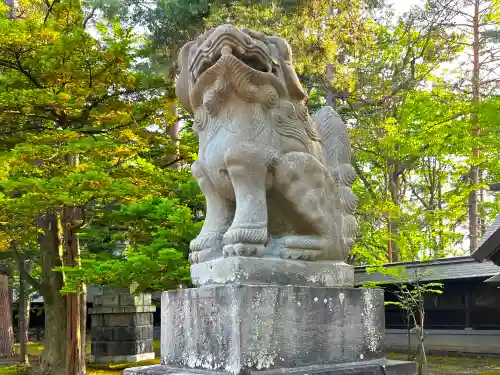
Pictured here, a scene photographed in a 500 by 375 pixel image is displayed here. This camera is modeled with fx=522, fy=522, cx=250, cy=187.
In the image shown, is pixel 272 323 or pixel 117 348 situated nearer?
pixel 272 323

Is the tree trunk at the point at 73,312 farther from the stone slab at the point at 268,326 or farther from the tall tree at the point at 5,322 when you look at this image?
the stone slab at the point at 268,326

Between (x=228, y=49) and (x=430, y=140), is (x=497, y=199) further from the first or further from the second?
(x=228, y=49)

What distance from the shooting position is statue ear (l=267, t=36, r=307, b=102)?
3383 millimetres

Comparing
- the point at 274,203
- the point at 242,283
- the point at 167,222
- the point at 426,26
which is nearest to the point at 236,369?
the point at 242,283

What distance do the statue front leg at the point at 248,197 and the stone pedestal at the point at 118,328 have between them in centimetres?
1197

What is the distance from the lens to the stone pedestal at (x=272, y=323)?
266 cm

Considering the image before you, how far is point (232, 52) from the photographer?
3.08 meters

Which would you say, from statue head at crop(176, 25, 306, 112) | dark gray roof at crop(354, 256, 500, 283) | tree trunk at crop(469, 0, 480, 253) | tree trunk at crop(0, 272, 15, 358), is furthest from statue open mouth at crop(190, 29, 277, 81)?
tree trunk at crop(0, 272, 15, 358)

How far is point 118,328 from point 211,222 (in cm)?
1216

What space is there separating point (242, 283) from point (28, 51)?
26.3 ft

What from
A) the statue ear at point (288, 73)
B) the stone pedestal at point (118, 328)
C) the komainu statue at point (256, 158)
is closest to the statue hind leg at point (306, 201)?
the komainu statue at point (256, 158)

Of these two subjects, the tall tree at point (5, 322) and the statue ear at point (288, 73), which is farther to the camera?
the tall tree at point (5, 322)

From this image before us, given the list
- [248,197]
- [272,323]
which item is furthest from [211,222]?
[272,323]

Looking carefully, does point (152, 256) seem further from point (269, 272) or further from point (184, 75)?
point (269, 272)
